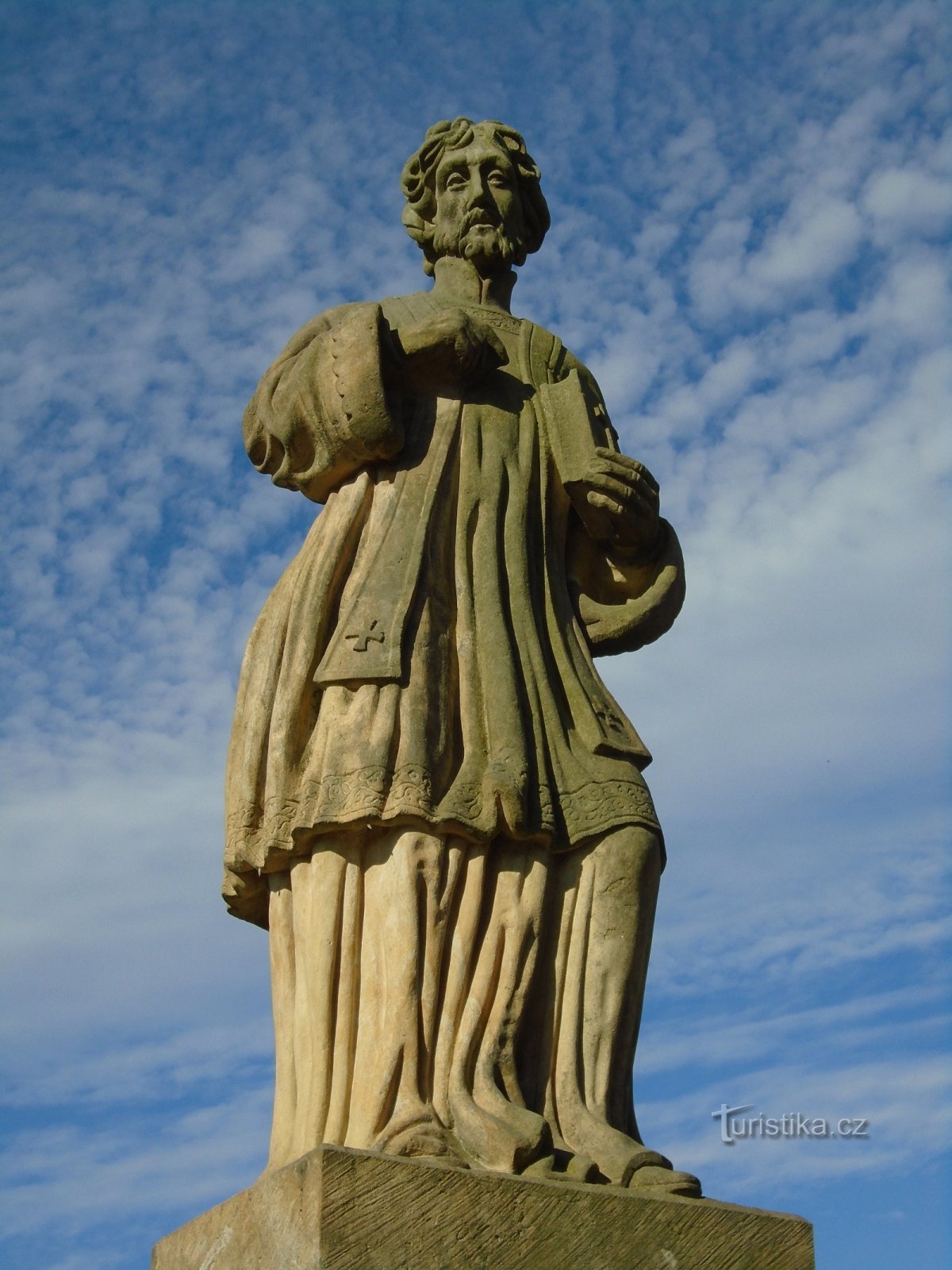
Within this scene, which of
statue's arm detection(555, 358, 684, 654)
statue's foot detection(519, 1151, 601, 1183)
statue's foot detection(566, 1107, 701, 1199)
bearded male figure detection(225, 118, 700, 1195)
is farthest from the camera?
statue's arm detection(555, 358, 684, 654)

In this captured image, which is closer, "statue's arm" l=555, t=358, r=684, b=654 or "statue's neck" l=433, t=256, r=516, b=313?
"statue's arm" l=555, t=358, r=684, b=654

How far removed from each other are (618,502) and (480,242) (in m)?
1.51

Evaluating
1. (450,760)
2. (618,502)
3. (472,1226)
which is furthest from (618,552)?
(472,1226)

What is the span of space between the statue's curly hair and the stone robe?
873mm

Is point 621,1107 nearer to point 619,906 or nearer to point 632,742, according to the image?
point 619,906

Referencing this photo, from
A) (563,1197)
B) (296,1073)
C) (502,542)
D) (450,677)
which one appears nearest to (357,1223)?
(563,1197)

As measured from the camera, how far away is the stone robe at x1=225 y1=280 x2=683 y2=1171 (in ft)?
22.0

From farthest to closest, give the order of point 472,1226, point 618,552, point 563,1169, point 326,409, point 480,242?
point 480,242, point 618,552, point 326,409, point 563,1169, point 472,1226

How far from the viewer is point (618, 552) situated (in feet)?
26.6

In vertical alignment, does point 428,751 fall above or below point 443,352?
below

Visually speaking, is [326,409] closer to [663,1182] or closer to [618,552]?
[618,552]

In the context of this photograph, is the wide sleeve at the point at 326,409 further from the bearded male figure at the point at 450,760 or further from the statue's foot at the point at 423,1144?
the statue's foot at the point at 423,1144

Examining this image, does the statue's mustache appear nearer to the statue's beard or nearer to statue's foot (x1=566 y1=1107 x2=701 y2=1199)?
the statue's beard

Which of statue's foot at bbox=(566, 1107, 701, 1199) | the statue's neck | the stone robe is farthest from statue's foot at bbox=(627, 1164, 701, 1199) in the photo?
the statue's neck
